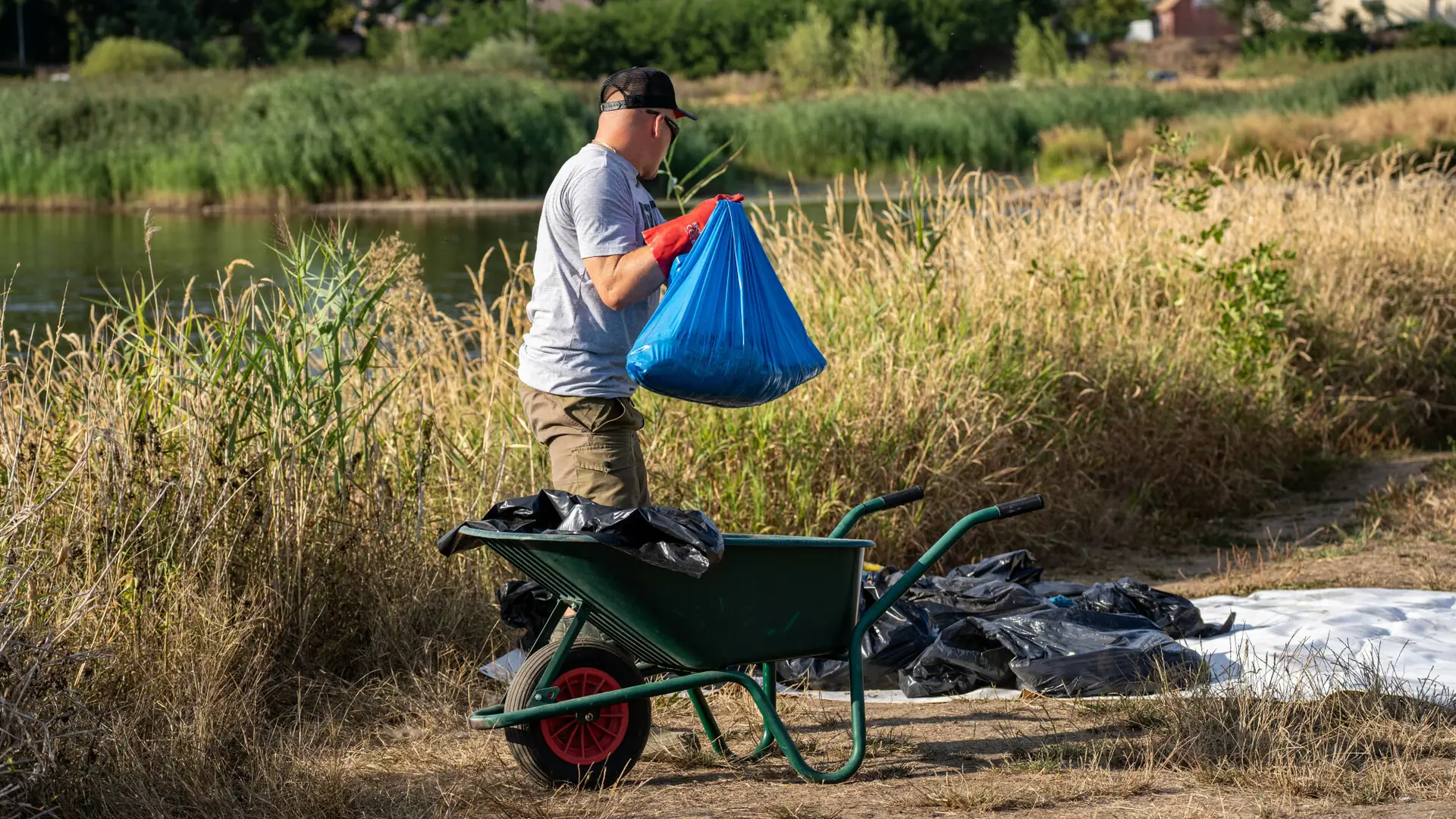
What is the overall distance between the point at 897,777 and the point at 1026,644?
92 centimetres

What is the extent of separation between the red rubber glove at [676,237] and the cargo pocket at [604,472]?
51cm

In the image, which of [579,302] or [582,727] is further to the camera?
[579,302]

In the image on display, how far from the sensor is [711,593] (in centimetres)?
347

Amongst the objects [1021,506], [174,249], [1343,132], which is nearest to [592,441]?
[1021,506]

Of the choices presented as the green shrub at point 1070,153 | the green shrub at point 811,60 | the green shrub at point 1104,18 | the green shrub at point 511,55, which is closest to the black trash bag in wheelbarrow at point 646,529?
the green shrub at point 1070,153

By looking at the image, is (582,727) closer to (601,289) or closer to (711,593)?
(711,593)

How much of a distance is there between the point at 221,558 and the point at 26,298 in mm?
11819

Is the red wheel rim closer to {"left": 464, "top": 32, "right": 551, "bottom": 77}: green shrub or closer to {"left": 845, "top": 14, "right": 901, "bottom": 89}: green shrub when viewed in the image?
{"left": 845, "top": 14, "right": 901, "bottom": 89}: green shrub

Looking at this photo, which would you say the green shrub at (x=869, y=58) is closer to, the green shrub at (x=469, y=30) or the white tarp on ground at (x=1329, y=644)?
the green shrub at (x=469, y=30)

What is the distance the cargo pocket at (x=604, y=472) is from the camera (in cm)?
382

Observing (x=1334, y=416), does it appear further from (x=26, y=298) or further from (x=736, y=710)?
(x=26, y=298)

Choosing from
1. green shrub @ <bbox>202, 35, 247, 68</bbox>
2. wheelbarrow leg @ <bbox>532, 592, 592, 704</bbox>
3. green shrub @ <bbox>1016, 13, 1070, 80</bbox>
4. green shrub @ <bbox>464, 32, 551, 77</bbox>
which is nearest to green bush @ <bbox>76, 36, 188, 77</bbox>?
green shrub @ <bbox>202, 35, 247, 68</bbox>

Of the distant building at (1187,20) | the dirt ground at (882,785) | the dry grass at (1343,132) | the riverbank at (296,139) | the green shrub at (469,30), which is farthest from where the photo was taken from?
the distant building at (1187,20)

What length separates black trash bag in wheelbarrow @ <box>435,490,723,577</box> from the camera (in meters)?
3.31
